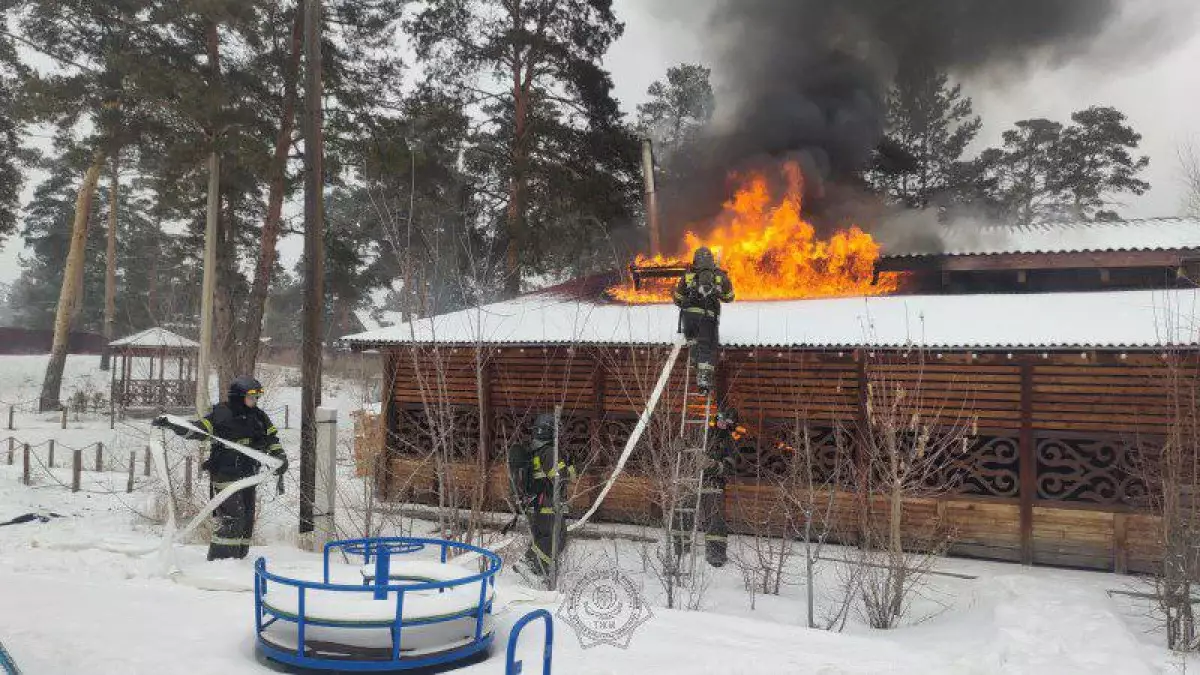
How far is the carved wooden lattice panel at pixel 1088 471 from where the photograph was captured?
10.2 metres

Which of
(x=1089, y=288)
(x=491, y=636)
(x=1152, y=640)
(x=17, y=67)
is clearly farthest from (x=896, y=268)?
(x=17, y=67)

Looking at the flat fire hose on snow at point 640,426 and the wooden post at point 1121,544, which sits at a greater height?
the flat fire hose on snow at point 640,426

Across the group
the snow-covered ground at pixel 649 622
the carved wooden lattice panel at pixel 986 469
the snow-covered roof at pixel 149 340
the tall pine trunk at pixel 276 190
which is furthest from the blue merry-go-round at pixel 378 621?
the snow-covered roof at pixel 149 340

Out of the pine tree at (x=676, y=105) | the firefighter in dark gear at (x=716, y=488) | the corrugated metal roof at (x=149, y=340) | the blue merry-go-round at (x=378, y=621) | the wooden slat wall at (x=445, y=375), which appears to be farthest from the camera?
the pine tree at (x=676, y=105)

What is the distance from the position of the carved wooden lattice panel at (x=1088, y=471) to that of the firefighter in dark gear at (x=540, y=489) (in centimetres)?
673

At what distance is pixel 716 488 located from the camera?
1032cm

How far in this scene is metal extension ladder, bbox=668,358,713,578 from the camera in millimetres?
8795

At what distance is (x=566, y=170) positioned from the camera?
22.5 m

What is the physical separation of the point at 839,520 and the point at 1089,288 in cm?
798

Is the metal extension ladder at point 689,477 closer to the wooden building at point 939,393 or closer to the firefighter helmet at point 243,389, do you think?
the wooden building at point 939,393

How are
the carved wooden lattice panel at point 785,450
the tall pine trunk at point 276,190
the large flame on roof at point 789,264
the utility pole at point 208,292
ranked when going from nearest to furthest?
the carved wooden lattice panel at point 785,450, the utility pole at point 208,292, the large flame on roof at point 789,264, the tall pine trunk at point 276,190

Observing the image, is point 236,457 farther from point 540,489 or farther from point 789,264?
point 789,264

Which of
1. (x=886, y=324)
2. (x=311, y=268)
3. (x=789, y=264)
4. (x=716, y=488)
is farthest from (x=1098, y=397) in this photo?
(x=311, y=268)

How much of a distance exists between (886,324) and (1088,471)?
3369mm
